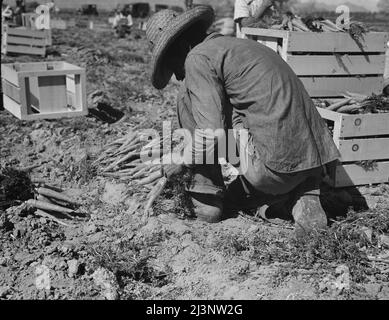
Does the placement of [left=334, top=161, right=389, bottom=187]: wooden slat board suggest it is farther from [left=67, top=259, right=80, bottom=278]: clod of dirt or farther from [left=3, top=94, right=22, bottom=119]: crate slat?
[left=3, top=94, right=22, bottom=119]: crate slat

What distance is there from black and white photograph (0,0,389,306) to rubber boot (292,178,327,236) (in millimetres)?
10

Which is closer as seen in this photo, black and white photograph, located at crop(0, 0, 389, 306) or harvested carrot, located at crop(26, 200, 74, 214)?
black and white photograph, located at crop(0, 0, 389, 306)

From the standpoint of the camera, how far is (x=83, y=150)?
579 cm

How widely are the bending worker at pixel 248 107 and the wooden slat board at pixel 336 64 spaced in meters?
1.30

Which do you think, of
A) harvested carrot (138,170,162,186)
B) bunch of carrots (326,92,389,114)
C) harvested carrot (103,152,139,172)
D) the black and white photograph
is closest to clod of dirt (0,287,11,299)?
the black and white photograph

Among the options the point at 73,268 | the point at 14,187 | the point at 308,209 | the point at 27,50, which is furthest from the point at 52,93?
the point at 27,50

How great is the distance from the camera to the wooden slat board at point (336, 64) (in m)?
4.97

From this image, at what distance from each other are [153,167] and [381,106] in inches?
77.0

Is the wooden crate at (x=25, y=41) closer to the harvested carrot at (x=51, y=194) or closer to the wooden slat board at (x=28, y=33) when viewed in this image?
the wooden slat board at (x=28, y=33)

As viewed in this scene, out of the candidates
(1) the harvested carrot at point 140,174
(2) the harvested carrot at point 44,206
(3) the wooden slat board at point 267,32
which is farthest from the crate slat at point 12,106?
(3) the wooden slat board at point 267,32

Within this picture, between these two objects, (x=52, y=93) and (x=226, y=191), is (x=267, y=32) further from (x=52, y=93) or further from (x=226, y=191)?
(x=52, y=93)

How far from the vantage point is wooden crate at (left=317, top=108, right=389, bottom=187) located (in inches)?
171
